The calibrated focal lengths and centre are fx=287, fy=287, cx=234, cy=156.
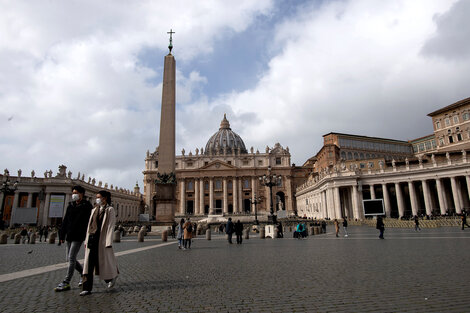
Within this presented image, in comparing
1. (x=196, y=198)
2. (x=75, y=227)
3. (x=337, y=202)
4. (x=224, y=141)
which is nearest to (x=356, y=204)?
(x=337, y=202)

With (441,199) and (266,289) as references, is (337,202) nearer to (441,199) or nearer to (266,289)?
(441,199)

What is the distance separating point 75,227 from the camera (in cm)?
507

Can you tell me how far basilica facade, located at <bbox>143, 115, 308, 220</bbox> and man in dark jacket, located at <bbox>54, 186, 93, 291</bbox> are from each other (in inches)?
2747

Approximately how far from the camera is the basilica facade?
75562 mm

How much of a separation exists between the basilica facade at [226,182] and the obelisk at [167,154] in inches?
2103

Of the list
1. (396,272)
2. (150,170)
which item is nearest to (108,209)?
(396,272)

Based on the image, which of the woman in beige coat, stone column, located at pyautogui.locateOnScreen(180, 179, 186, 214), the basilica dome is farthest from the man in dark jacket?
the basilica dome

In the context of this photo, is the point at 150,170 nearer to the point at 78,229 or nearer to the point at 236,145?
the point at 236,145

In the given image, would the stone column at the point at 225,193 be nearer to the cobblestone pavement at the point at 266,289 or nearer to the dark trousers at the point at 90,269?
the cobblestone pavement at the point at 266,289

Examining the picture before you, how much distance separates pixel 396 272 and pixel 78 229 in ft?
20.6

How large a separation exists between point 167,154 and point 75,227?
54.0ft

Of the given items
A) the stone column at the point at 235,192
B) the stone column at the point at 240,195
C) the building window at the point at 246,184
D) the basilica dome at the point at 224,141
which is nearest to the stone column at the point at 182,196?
the stone column at the point at 235,192

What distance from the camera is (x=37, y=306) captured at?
12.9 ft

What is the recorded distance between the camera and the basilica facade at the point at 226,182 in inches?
2975
